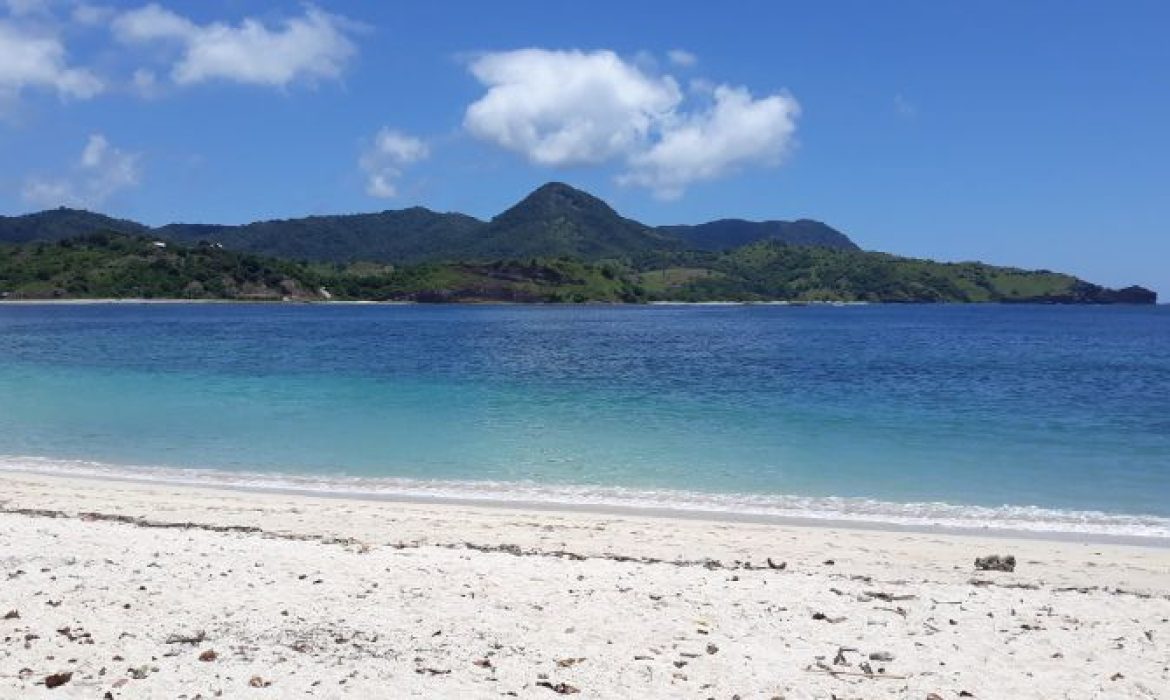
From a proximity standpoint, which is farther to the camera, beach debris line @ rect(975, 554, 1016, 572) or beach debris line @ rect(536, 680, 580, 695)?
beach debris line @ rect(975, 554, 1016, 572)

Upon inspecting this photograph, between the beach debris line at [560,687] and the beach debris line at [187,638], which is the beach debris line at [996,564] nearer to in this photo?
the beach debris line at [560,687]

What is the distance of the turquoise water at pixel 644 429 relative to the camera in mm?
20375

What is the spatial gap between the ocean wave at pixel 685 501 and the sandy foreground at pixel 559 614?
1.75 metres

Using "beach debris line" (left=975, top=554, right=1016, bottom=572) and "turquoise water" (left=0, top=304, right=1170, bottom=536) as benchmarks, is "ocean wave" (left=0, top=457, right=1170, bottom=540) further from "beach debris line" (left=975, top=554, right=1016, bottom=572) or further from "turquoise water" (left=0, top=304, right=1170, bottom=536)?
"beach debris line" (left=975, top=554, right=1016, bottom=572)

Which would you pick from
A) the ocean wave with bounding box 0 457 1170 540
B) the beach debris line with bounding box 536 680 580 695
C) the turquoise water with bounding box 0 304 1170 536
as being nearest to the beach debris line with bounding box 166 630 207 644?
the beach debris line with bounding box 536 680 580 695

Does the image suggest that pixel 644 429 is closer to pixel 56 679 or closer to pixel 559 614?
pixel 559 614

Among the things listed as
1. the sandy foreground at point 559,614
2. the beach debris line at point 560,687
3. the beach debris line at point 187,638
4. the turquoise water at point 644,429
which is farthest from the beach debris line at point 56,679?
the turquoise water at point 644,429

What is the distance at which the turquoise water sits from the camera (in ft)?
66.8

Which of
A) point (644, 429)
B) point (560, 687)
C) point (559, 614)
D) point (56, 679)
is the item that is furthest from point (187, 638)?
point (644, 429)

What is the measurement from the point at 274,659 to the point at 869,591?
22.0 feet

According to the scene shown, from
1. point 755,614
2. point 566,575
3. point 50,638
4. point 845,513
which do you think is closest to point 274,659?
point 50,638

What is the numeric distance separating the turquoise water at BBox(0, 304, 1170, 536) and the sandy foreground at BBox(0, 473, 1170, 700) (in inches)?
186

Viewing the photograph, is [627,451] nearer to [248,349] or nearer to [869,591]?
[869,591]

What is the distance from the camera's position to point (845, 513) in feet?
59.8
